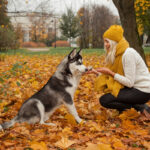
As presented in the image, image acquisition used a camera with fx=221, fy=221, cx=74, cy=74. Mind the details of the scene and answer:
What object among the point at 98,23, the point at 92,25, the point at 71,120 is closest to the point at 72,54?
the point at 71,120

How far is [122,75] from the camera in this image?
3.72 meters

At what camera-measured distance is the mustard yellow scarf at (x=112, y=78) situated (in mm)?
3574

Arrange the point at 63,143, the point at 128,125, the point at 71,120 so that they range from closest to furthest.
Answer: the point at 63,143, the point at 128,125, the point at 71,120

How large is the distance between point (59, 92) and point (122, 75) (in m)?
1.10

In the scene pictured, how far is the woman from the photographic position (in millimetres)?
3535

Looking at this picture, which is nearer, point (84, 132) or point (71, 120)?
point (84, 132)

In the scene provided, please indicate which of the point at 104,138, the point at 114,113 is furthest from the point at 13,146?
the point at 114,113

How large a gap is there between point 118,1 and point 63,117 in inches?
216

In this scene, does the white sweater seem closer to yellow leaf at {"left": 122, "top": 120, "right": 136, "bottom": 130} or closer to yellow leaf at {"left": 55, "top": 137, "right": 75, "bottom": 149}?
yellow leaf at {"left": 122, "top": 120, "right": 136, "bottom": 130}

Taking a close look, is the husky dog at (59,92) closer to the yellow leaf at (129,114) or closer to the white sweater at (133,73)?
the white sweater at (133,73)

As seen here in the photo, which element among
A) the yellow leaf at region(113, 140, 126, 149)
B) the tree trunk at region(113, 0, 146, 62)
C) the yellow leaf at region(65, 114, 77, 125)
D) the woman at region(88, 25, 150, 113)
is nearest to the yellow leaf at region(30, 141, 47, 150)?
the yellow leaf at region(113, 140, 126, 149)

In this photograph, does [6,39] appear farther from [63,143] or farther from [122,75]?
[63,143]

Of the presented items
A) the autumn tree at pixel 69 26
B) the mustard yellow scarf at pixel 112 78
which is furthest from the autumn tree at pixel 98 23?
the mustard yellow scarf at pixel 112 78

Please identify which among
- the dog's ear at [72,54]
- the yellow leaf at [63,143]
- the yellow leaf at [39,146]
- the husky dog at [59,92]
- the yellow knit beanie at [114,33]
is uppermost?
the yellow knit beanie at [114,33]
